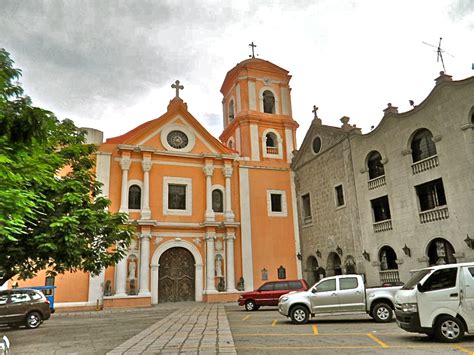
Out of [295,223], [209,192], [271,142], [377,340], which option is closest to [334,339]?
[377,340]

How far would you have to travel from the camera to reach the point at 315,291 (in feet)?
42.3

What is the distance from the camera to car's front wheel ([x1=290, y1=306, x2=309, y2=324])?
12.6 metres

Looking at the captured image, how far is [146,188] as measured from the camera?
2398cm

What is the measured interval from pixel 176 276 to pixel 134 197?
5471mm

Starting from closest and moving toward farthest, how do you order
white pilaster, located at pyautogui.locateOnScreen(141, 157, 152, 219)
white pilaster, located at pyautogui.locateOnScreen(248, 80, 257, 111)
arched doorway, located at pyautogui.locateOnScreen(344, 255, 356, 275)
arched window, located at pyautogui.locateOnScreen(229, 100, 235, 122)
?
arched doorway, located at pyautogui.locateOnScreen(344, 255, 356, 275) < white pilaster, located at pyautogui.locateOnScreen(141, 157, 152, 219) < white pilaster, located at pyautogui.locateOnScreen(248, 80, 257, 111) < arched window, located at pyautogui.locateOnScreen(229, 100, 235, 122)

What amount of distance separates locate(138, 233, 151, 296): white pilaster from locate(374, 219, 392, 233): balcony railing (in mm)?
12632

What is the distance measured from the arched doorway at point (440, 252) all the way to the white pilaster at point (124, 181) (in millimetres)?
16329

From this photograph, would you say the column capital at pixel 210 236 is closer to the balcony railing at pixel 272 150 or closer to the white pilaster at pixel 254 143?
the white pilaster at pixel 254 143

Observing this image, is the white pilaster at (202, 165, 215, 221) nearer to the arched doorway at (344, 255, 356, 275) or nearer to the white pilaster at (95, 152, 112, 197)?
the white pilaster at (95, 152, 112, 197)

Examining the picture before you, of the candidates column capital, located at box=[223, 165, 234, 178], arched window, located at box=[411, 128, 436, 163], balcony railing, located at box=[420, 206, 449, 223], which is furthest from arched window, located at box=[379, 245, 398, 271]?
column capital, located at box=[223, 165, 234, 178]

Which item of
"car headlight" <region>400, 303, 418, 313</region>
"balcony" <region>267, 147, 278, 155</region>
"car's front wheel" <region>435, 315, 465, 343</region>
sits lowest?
"car's front wheel" <region>435, 315, 465, 343</region>

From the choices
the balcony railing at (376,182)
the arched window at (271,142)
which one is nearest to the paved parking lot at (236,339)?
the balcony railing at (376,182)

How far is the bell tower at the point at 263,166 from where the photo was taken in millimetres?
25406

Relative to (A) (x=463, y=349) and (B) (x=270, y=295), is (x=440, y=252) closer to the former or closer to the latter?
(B) (x=270, y=295)
